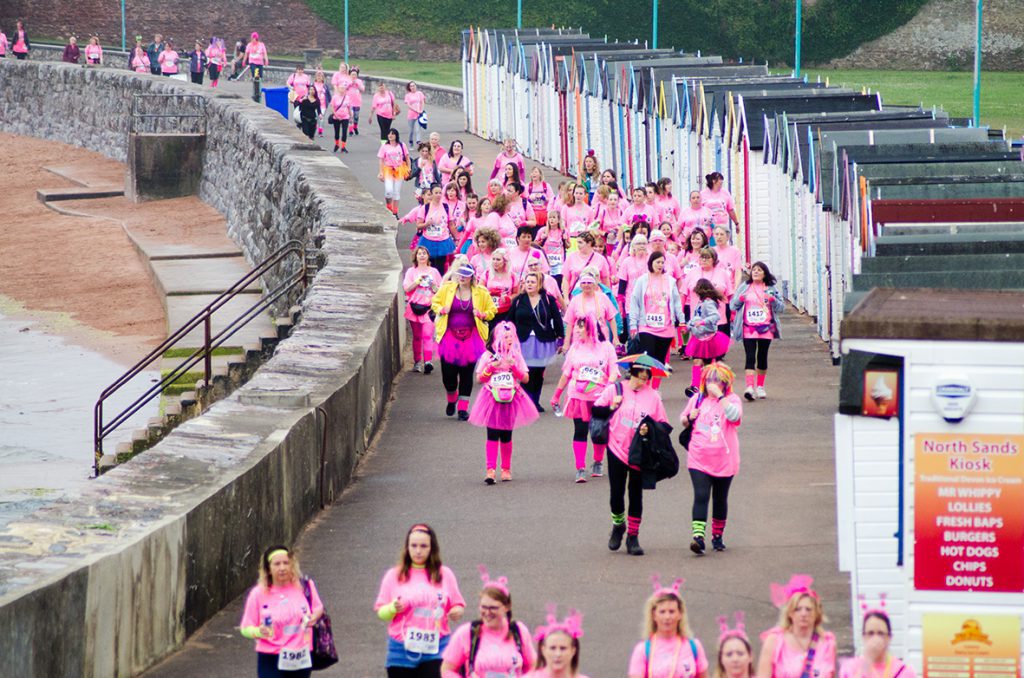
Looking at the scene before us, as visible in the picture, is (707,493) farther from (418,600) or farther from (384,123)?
(384,123)

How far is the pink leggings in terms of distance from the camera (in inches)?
734

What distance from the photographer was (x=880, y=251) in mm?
15703

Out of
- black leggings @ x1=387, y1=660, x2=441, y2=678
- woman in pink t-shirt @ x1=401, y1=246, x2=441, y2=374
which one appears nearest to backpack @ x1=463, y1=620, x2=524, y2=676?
black leggings @ x1=387, y1=660, x2=441, y2=678

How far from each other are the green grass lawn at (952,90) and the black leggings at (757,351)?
23.3 metres

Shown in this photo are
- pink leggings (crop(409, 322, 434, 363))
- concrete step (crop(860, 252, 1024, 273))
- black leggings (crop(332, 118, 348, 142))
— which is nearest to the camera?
concrete step (crop(860, 252, 1024, 273))

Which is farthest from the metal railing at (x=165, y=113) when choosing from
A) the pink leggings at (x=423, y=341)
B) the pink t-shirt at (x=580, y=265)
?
the pink t-shirt at (x=580, y=265)

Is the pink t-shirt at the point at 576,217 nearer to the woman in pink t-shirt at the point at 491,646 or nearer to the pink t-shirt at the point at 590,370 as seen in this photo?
the pink t-shirt at the point at 590,370

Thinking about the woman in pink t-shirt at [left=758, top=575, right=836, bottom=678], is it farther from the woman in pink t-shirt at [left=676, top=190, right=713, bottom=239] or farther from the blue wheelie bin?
the blue wheelie bin

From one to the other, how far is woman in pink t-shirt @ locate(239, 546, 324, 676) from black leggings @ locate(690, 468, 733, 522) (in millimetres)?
3899

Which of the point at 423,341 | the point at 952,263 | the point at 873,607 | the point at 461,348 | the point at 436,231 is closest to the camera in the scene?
the point at 873,607

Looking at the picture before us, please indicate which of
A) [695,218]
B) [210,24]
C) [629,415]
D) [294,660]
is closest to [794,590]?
[294,660]

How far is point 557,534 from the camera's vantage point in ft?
42.4

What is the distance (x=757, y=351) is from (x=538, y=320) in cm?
238

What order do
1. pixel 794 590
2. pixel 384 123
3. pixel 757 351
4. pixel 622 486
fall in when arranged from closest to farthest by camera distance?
pixel 794 590, pixel 622 486, pixel 757 351, pixel 384 123
